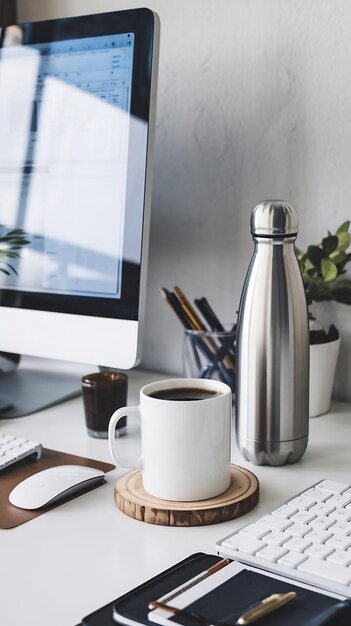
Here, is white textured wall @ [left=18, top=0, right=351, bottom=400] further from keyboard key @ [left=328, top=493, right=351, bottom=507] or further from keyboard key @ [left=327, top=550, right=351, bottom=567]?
keyboard key @ [left=327, top=550, right=351, bottom=567]

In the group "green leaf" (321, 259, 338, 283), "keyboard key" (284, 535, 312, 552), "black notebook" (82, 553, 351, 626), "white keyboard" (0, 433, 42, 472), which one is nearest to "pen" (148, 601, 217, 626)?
"black notebook" (82, 553, 351, 626)

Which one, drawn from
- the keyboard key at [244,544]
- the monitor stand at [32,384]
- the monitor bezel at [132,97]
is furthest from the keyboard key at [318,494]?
the monitor stand at [32,384]

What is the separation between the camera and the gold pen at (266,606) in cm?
48

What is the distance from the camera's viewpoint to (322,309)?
1.08m

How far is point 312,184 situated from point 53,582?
687 mm

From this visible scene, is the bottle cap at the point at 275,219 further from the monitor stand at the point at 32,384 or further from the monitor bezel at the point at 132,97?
the monitor stand at the point at 32,384

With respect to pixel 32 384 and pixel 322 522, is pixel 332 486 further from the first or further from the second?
pixel 32 384

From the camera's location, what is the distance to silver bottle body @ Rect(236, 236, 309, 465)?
78 centimetres

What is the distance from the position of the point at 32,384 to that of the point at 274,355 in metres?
0.48

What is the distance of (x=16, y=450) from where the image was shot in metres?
0.82

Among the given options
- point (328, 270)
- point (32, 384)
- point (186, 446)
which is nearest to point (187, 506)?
point (186, 446)

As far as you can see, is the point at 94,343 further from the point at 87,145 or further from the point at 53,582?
the point at 53,582

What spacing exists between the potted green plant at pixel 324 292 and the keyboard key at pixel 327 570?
1.42 feet

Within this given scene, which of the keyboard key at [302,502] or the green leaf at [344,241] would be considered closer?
the keyboard key at [302,502]
